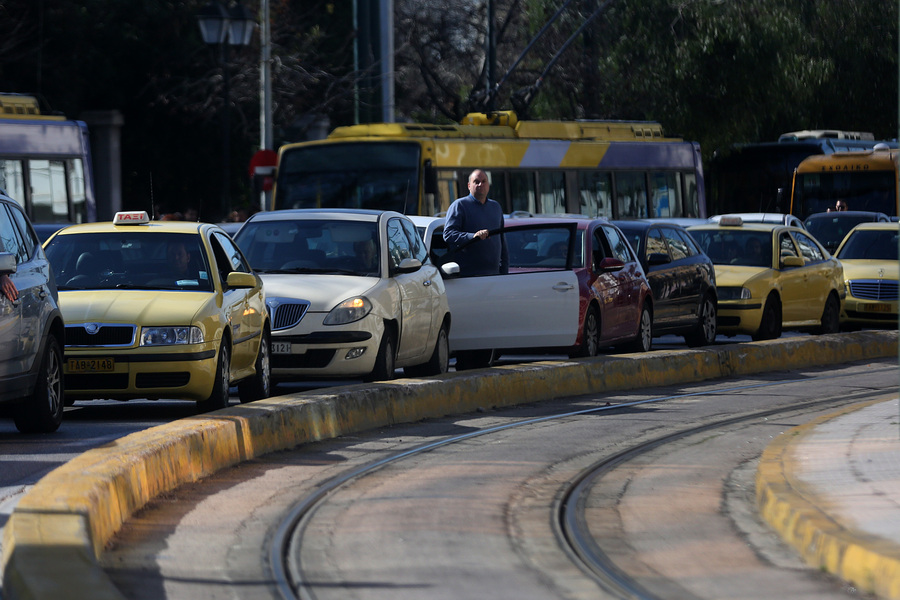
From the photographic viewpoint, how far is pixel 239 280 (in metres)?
12.1

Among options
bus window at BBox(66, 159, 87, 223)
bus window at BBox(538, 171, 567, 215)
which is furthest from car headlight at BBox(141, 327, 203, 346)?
bus window at BBox(538, 171, 567, 215)

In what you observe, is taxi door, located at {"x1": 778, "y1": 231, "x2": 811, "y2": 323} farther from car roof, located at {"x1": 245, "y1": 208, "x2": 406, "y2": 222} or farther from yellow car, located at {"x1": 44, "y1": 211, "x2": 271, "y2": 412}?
yellow car, located at {"x1": 44, "y1": 211, "x2": 271, "y2": 412}

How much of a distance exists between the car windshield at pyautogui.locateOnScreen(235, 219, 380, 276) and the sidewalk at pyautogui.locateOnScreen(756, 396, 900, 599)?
181 inches

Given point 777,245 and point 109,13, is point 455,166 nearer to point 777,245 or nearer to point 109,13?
point 777,245

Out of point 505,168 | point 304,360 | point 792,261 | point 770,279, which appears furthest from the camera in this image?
point 505,168

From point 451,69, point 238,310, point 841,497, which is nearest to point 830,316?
point 238,310

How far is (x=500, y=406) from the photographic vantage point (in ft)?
44.7

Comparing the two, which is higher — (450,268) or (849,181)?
(849,181)

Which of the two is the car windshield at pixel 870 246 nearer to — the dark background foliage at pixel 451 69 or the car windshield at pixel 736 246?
the car windshield at pixel 736 246

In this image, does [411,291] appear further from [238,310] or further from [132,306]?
[132,306]

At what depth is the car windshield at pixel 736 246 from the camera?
22.0 metres

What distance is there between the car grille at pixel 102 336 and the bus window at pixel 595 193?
58.9 ft

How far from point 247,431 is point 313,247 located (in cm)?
459

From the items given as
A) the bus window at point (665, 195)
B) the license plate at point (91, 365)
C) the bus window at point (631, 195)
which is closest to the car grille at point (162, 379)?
the license plate at point (91, 365)
